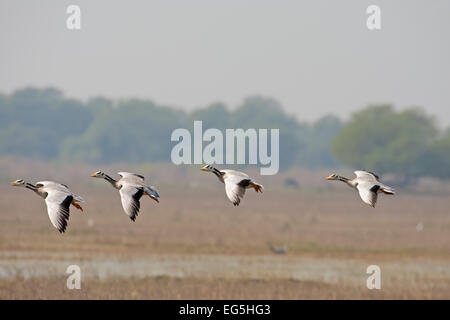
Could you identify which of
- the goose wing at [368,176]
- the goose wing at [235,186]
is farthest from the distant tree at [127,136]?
the goose wing at [235,186]

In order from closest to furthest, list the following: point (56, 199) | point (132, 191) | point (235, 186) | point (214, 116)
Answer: point (235, 186) < point (132, 191) < point (56, 199) < point (214, 116)

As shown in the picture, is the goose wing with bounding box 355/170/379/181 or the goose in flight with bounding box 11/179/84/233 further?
the goose wing with bounding box 355/170/379/181

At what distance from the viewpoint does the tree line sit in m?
131

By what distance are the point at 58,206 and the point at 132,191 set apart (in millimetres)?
924

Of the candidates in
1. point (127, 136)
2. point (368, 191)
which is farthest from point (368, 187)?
point (127, 136)

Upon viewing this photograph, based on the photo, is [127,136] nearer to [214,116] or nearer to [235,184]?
[214,116]

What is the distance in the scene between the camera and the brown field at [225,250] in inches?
1328

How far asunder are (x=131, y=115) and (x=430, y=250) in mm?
137888

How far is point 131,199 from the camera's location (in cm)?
1416

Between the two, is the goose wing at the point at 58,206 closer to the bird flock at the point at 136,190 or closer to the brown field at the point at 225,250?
the bird flock at the point at 136,190

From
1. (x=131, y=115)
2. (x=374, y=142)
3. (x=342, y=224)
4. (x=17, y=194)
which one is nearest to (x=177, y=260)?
(x=342, y=224)

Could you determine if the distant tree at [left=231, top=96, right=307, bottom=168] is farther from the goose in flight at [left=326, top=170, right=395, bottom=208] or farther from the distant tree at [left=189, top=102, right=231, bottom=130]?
the goose in flight at [left=326, top=170, right=395, bottom=208]

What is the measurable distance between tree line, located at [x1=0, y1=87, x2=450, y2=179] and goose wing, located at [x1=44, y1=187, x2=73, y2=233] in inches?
4465

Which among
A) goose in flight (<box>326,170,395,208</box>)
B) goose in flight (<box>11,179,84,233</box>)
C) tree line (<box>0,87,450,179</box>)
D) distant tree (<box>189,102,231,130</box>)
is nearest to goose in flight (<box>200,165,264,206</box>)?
goose in flight (<box>326,170,395,208</box>)
